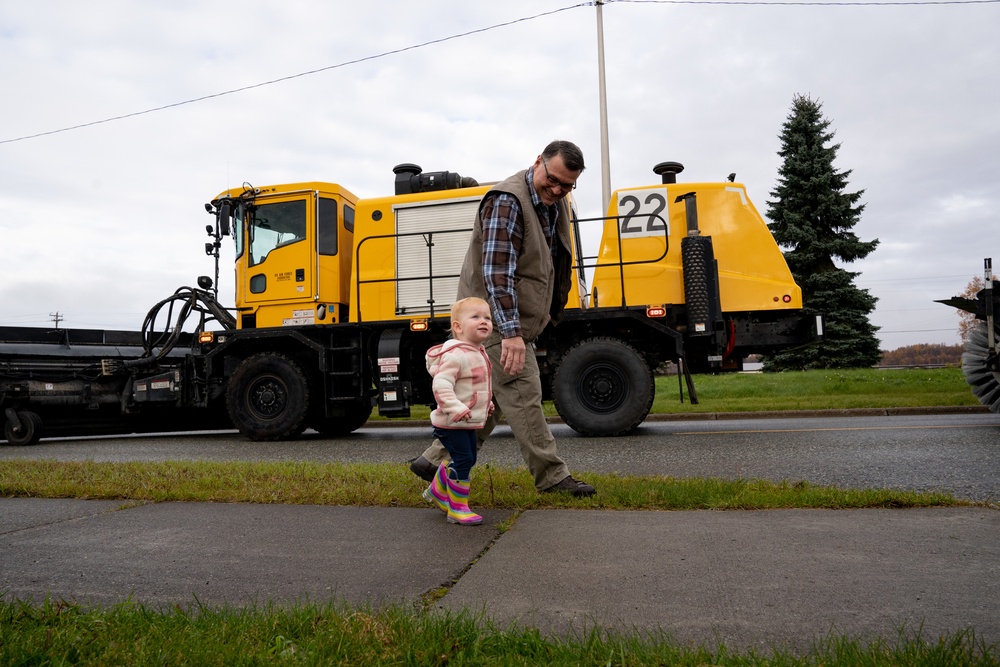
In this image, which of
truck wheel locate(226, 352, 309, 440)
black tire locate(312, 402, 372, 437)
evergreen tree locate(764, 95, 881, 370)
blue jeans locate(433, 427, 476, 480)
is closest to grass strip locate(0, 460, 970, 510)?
blue jeans locate(433, 427, 476, 480)

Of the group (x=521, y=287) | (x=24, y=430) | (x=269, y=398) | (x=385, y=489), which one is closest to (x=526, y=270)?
(x=521, y=287)

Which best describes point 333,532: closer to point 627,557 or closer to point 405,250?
point 627,557

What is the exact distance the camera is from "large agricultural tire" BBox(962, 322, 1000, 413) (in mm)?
7750

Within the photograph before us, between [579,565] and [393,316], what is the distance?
7.22 meters

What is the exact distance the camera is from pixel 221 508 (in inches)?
152

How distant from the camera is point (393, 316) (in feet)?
31.4

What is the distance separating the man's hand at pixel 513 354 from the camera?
3.66 metres

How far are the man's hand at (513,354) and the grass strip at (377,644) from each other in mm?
1728

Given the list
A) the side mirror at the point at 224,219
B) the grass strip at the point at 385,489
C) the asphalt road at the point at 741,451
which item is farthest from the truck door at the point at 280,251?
the grass strip at the point at 385,489

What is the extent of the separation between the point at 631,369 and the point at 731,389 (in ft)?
25.6

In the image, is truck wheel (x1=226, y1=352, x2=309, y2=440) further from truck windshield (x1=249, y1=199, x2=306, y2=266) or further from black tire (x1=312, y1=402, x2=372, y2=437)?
truck windshield (x1=249, y1=199, x2=306, y2=266)

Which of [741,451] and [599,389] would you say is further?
[599,389]

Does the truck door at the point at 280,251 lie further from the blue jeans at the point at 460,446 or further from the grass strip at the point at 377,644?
the grass strip at the point at 377,644

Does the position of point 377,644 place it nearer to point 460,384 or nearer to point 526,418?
point 460,384
